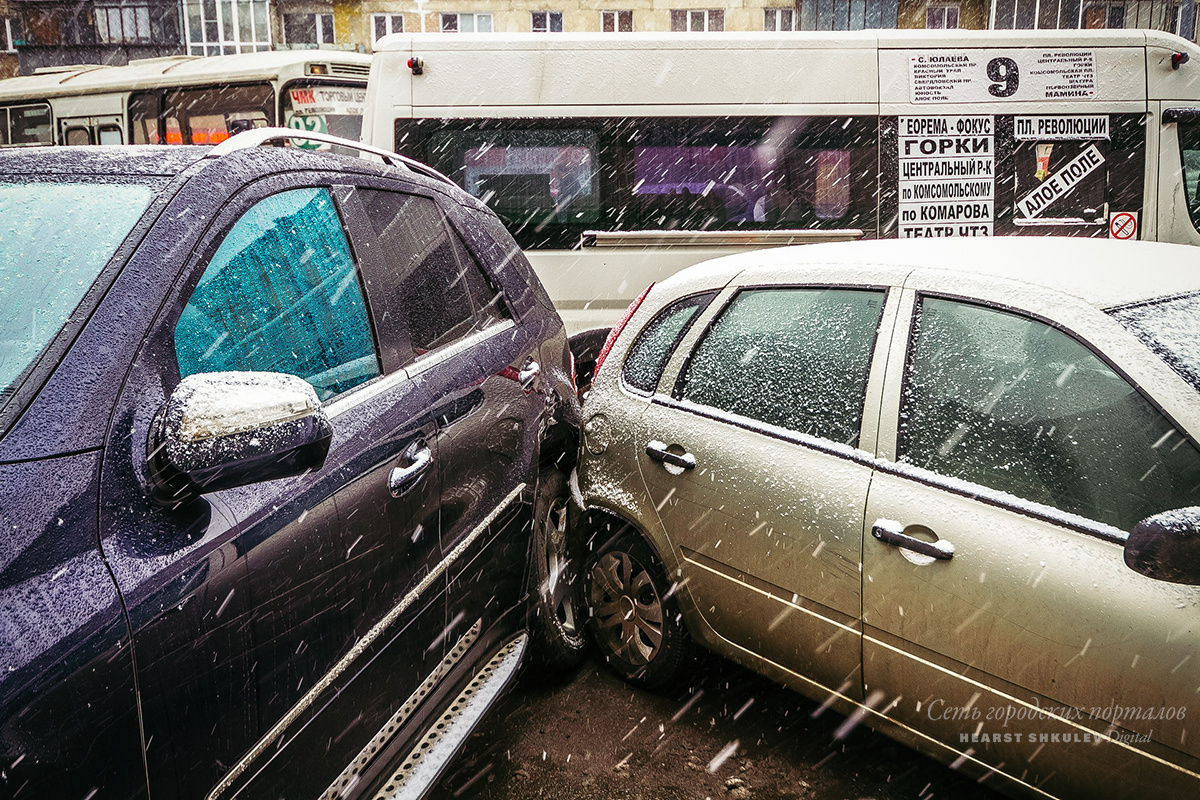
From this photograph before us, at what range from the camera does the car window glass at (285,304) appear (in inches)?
73.4

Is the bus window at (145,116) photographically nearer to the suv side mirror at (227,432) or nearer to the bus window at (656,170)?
the bus window at (656,170)

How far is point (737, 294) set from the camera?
126 inches

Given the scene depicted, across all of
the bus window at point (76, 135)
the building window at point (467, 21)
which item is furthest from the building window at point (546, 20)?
the bus window at point (76, 135)

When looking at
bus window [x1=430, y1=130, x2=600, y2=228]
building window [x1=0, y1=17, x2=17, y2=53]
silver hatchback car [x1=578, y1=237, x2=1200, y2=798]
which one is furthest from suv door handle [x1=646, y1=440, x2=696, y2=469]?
building window [x1=0, y1=17, x2=17, y2=53]

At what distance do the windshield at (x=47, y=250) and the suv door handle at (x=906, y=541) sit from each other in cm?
193

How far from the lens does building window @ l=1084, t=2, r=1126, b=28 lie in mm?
26734

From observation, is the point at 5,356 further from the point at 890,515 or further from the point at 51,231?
the point at 890,515

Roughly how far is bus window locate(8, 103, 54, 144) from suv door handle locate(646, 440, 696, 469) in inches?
485

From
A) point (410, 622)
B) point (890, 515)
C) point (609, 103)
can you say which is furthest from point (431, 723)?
point (609, 103)

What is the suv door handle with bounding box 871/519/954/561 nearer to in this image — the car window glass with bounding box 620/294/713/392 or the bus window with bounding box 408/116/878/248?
the car window glass with bounding box 620/294/713/392

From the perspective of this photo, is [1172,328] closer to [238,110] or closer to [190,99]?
[238,110]

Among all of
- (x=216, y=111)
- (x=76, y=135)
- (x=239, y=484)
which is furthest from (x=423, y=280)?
(x=76, y=135)

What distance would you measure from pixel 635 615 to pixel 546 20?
2744 centimetres

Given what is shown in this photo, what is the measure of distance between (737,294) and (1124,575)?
1.59m
